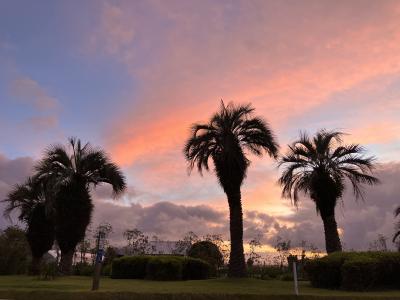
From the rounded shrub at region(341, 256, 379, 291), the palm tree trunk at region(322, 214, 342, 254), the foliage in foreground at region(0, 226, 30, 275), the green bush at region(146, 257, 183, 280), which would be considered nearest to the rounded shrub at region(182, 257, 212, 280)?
the green bush at region(146, 257, 183, 280)

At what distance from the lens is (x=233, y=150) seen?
24.0 meters

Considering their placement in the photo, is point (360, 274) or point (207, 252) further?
point (207, 252)

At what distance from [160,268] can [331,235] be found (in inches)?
380

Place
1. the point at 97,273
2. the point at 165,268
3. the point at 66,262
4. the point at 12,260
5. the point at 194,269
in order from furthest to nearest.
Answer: the point at 12,260, the point at 66,262, the point at 194,269, the point at 165,268, the point at 97,273

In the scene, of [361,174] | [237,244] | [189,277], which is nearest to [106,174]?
[189,277]

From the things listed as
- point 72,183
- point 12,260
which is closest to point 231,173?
point 72,183

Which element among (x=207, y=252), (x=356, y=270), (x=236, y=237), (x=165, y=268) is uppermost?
(x=207, y=252)

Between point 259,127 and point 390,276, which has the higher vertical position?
point 259,127

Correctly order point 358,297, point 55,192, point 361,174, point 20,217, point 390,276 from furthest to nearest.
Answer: point 20,217, point 55,192, point 361,174, point 390,276, point 358,297

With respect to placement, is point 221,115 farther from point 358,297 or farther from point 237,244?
point 358,297

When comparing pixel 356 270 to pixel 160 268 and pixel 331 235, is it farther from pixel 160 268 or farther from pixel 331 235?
pixel 160 268

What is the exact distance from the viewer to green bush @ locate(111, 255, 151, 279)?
89.7 ft

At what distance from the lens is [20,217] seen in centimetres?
3978

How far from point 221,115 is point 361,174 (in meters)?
8.39
